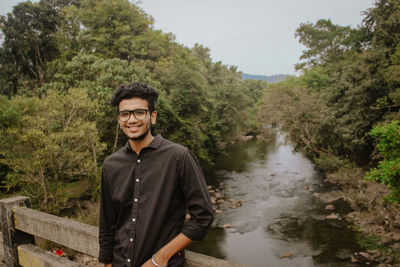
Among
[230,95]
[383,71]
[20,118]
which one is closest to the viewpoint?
[20,118]

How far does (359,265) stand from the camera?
9.77m

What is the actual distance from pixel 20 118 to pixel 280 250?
11306mm

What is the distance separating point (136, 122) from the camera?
1895mm

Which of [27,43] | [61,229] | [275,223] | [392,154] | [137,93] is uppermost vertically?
[27,43]

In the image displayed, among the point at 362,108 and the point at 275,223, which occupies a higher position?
the point at 362,108

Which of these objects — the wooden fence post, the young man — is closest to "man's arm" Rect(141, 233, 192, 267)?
the young man

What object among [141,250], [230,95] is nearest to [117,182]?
[141,250]

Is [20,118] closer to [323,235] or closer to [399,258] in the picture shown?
[323,235]

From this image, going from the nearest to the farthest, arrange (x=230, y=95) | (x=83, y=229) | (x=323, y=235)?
(x=83, y=229) → (x=323, y=235) → (x=230, y=95)

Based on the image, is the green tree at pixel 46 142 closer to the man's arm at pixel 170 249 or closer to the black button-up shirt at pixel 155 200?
the black button-up shirt at pixel 155 200

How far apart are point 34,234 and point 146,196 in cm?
183

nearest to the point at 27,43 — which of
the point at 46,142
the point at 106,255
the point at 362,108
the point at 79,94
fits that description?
the point at 79,94

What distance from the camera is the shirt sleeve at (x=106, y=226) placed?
1.95 meters

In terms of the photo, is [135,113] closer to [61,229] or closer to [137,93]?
[137,93]
